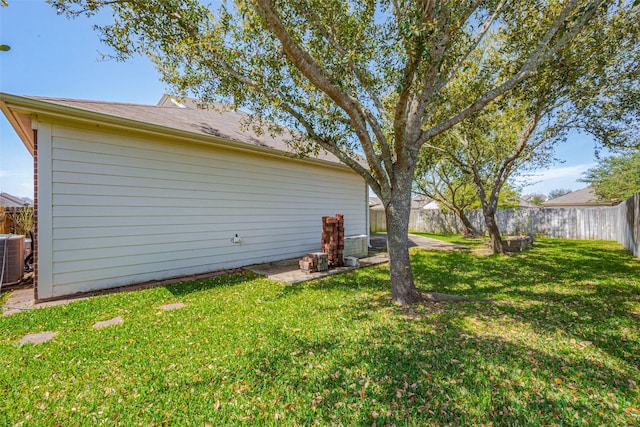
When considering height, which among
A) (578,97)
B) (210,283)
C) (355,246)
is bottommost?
(210,283)

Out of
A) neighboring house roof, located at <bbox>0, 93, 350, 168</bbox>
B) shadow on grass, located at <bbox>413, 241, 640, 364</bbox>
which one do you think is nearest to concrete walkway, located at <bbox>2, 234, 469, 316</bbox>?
shadow on grass, located at <bbox>413, 241, 640, 364</bbox>

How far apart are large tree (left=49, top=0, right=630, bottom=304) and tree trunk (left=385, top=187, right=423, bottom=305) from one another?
0.05ft

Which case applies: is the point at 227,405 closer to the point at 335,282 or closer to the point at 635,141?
the point at 335,282

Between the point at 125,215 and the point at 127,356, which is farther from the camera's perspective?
the point at 125,215

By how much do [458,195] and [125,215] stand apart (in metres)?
19.7

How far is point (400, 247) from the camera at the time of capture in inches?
160

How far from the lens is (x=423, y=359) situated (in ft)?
8.66

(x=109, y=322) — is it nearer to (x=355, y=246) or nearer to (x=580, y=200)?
(x=355, y=246)

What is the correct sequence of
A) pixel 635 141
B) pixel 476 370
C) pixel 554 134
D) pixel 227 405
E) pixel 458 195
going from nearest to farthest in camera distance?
pixel 227 405 → pixel 476 370 → pixel 635 141 → pixel 554 134 → pixel 458 195

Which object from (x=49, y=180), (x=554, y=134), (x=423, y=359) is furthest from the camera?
(x=554, y=134)

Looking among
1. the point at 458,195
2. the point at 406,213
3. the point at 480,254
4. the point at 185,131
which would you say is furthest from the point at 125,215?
the point at 458,195

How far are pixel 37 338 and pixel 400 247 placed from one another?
4878 millimetres

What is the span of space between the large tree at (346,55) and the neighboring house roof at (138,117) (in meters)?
0.89

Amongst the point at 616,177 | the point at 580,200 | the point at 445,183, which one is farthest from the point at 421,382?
the point at 580,200
